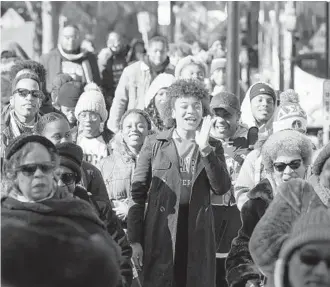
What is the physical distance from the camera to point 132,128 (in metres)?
9.77

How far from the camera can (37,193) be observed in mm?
6242

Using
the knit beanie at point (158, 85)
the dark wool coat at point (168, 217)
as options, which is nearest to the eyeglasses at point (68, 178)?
the dark wool coat at point (168, 217)

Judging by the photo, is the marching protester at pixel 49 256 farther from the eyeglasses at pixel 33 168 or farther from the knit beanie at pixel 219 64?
the knit beanie at pixel 219 64

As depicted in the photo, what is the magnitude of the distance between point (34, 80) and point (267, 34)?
85.0 feet

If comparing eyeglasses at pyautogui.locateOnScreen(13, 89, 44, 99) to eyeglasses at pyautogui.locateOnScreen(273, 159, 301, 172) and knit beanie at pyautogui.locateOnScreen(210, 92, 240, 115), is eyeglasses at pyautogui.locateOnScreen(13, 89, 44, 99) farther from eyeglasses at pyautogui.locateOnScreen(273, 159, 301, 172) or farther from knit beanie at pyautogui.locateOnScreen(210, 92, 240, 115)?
eyeglasses at pyautogui.locateOnScreen(273, 159, 301, 172)

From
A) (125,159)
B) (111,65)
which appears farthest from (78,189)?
(111,65)

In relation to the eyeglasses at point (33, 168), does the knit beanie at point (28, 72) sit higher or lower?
higher

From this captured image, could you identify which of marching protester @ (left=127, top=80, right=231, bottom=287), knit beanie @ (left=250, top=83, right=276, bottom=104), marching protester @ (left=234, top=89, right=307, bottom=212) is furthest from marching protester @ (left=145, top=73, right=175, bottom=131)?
marching protester @ (left=127, top=80, right=231, bottom=287)

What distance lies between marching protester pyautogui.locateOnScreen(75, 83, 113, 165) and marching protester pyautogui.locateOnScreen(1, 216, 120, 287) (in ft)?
15.3

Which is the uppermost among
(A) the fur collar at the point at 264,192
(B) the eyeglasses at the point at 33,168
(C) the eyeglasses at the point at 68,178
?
(B) the eyeglasses at the point at 33,168

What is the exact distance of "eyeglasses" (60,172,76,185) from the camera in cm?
742

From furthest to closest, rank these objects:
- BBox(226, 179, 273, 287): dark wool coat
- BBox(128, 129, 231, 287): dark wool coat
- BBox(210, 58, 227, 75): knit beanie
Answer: BBox(210, 58, 227, 75): knit beanie, BBox(128, 129, 231, 287): dark wool coat, BBox(226, 179, 273, 287): dark wool coat

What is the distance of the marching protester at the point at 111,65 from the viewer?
15380 mm

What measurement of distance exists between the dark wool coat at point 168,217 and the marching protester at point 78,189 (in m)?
0.81
